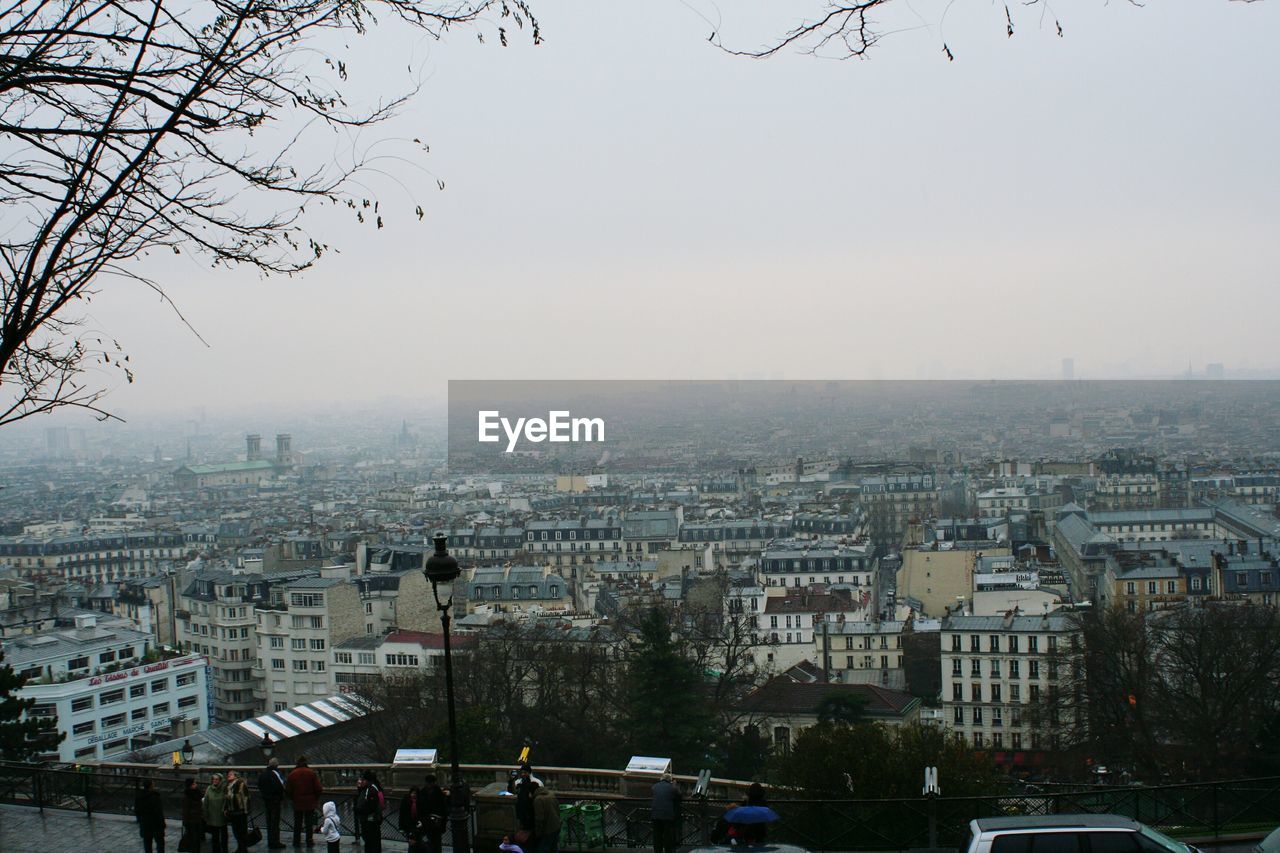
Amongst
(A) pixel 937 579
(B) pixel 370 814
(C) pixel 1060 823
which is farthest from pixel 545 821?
(A) pixel 937 579

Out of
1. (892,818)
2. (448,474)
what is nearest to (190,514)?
(448,474)

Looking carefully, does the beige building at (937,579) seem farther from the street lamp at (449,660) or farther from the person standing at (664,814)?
the street lamp at (449,660)

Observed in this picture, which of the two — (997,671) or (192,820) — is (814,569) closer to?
(997,671)

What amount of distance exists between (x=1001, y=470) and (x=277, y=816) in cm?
9305

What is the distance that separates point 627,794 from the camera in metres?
8.94

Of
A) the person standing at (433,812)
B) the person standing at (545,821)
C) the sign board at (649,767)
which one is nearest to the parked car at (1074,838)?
the person standing at (545,821)

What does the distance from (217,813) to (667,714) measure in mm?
11749

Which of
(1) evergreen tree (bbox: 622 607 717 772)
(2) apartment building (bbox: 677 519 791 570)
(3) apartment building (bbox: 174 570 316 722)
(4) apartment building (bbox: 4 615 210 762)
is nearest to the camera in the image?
(1) evergreen tree (bbox: 622 607 717 772)

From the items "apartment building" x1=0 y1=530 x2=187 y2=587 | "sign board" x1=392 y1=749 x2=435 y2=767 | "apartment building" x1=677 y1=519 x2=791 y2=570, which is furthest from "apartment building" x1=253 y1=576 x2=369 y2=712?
"apartment building" x1=0 y1=530 x2=187 y2=587

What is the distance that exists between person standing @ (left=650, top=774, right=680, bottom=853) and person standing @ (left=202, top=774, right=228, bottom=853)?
2523 mm

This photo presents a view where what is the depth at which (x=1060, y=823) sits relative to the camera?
6133mm

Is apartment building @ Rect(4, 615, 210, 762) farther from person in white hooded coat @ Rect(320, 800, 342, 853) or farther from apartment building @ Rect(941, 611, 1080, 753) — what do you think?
person in white hooded coat @ Rect(320, 800, 342, 853)

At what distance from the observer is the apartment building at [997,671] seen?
26609 millimetres

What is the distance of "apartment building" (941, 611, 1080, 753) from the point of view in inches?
1048
